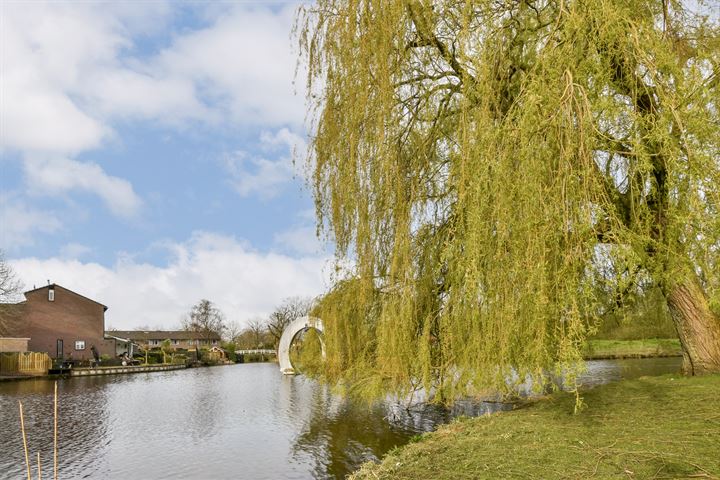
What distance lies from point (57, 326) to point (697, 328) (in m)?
48.4

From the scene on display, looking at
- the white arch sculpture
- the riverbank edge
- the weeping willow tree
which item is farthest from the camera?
the riverbank edge

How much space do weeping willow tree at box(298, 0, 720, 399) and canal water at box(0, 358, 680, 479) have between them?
1.92 metres

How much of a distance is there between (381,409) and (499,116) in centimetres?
905

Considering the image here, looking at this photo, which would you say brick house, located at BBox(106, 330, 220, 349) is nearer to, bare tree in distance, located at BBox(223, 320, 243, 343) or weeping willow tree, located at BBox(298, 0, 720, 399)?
bare tree in distance, located at BBox(223, 320, 243, 343)

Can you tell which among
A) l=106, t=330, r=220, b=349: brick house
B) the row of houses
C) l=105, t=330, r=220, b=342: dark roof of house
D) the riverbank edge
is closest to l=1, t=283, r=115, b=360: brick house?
the row of houses

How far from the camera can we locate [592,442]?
5.73 meters

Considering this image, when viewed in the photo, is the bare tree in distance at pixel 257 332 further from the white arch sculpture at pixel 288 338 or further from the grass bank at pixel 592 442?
the grass bank at pixel 592 442

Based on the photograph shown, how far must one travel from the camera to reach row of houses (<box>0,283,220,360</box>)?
42.0m

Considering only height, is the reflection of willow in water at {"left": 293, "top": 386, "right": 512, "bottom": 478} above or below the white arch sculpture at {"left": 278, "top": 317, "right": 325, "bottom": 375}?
below

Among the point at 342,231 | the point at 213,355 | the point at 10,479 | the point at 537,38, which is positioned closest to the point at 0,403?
the point at 10,479

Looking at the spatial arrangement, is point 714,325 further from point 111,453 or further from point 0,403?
point 0,403

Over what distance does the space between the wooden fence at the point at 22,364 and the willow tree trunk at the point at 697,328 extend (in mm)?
36479

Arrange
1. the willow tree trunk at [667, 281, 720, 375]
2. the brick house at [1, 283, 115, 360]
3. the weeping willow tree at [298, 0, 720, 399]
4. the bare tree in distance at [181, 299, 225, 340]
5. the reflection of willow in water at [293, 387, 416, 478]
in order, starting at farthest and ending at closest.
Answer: the bare tree in distance at [181, 299, 225, 340] → the brick house at [1, 283, 115, 360] → the reflection of willow in water at [293, 387, 416, 478] → the willow tree trunk at [667, 281, 720, 375] → the weeping willow tree at [298, 0, 720, 399]

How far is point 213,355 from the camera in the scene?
54.2 meters
